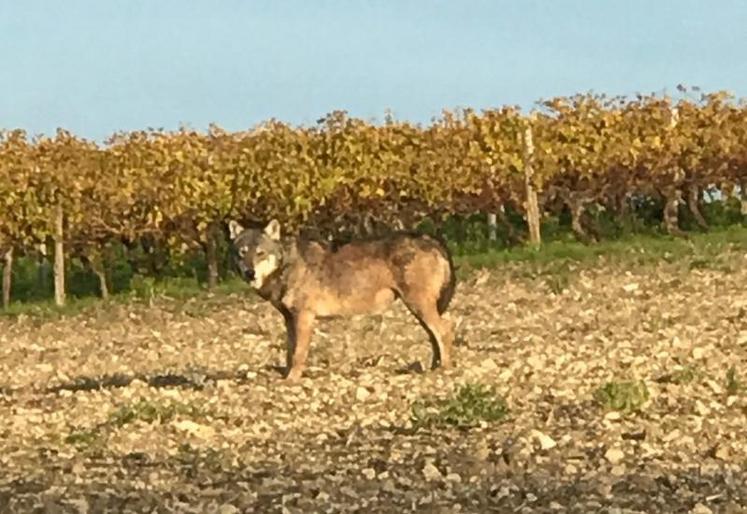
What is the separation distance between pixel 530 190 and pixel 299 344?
1962 cm

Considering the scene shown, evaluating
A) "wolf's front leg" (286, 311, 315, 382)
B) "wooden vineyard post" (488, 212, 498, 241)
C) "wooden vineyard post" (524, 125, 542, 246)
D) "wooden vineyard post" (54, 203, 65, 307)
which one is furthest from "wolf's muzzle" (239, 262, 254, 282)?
"wooden vineyard post" (488, 212, 498, 241)

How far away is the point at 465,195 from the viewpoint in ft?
108

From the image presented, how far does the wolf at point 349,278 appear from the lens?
42.3ft

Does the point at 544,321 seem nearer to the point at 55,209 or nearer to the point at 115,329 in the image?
the point at 115,329

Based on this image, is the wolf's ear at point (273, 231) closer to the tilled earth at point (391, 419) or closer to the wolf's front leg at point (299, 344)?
the wolf's front leg at point (299, 344)

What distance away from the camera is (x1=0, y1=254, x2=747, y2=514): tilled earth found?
748 centimetres

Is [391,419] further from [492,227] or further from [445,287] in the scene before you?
[492,227]

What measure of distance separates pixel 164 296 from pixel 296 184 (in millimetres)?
6832

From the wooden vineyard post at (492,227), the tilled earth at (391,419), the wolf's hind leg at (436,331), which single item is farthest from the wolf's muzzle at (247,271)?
the wooden vineyard post at (492,227)

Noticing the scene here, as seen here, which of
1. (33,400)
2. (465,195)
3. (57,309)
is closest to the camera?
(33,400)

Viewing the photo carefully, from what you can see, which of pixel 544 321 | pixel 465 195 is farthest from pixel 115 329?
pixel 465 195

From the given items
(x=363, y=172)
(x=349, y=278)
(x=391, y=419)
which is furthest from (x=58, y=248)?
(x=391, y=419)

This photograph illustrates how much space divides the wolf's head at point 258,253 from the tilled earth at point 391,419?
2.92ft

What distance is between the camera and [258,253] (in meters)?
12.7
